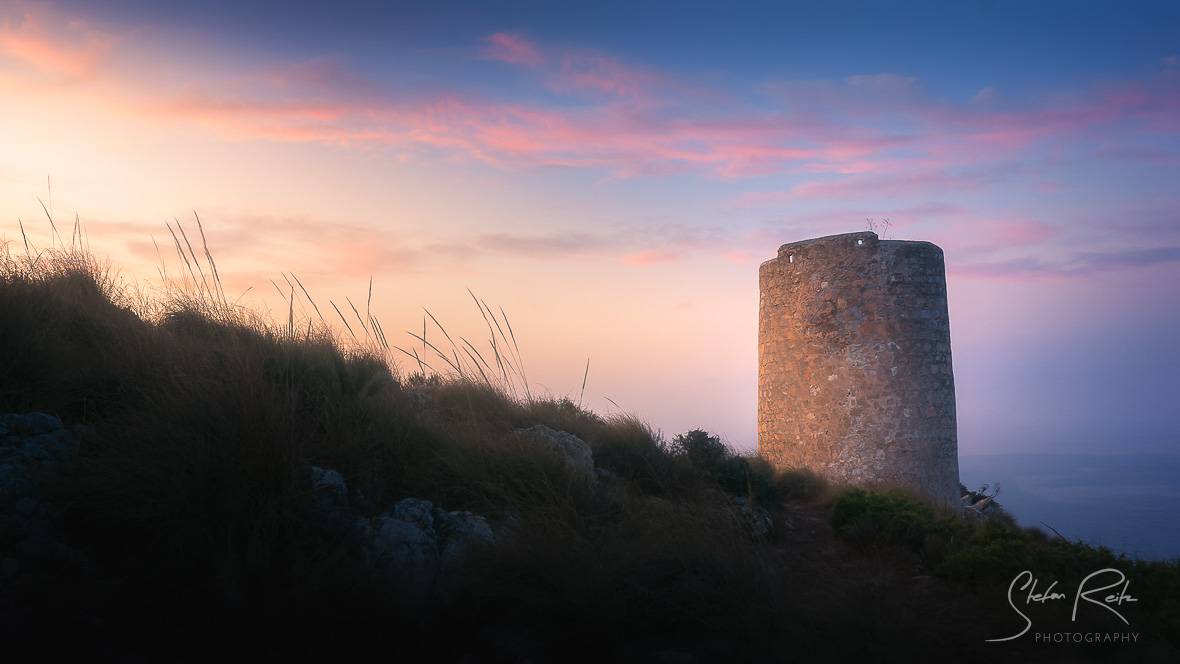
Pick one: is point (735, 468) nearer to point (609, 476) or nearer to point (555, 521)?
point (609, 476)

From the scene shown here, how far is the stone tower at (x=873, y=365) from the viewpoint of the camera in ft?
31.8

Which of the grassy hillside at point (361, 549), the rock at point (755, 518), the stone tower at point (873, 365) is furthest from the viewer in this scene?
the stone tower at point (873, 365)

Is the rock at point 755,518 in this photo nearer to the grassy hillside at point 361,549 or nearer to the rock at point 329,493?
the grassy hillside at point 361,549

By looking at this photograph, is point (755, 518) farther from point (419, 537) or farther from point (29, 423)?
point (29, 423)

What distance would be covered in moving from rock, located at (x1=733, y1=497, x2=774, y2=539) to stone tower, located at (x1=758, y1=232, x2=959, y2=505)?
133 inches

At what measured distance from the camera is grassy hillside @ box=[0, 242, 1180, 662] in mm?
3508

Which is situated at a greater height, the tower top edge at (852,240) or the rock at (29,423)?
the tower top edge at (852,240)

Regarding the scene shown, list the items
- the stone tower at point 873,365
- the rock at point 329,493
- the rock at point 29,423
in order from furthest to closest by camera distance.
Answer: the stone tower at point 873,365
the rock at point 29,423
the rock at point 329,493

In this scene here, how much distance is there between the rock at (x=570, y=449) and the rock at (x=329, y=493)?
1.64 meters

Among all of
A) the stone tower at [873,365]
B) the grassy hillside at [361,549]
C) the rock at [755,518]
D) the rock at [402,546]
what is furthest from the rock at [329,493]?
the stone tower at [873,365]

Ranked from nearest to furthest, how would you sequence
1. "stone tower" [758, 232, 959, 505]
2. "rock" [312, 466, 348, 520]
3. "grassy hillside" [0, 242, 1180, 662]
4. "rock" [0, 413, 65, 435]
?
"grassy hillside" [0, 242, 1180, 662], "rock" [312, 466, 348, 520], "rock" [0, 413, 65, 435], "stone tower" [758, 232, 959, 505]

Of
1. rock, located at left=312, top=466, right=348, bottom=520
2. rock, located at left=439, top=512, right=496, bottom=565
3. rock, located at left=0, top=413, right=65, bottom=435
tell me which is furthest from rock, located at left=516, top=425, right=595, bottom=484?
rock, located at left=0, top=413, right=65, bottom=435

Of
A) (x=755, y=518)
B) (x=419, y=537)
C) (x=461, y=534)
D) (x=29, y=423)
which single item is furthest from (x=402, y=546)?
(x=755, y=518)

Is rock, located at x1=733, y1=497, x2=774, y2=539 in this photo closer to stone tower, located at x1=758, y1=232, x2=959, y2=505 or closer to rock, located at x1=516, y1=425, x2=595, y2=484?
rock, located at x1=516, y1=425, x2=595, y2=484
